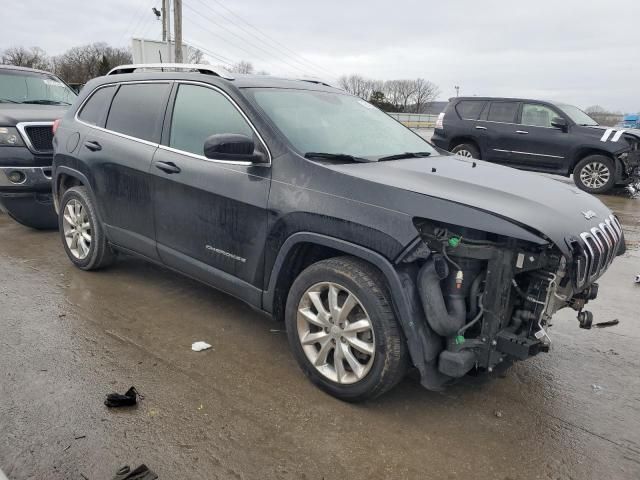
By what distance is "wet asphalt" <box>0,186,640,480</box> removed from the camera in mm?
2516

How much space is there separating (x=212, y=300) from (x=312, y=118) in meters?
1.80

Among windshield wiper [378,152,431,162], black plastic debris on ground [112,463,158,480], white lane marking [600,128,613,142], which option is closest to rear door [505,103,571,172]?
white lane marking [600,128,613,142]

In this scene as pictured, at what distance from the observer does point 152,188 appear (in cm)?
401

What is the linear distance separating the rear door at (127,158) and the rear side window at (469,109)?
9851 mm

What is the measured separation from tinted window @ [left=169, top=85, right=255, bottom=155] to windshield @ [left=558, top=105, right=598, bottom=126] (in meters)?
9.97

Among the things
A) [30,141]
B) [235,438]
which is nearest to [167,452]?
[235,438]

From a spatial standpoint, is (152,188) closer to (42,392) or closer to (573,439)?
(42,392)

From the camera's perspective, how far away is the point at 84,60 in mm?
68938

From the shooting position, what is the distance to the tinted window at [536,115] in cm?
1154

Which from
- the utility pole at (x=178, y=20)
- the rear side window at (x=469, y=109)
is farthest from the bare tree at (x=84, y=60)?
the rear side window at (x=469, y=109)

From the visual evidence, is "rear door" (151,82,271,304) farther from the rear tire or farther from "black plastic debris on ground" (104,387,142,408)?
the rear tire

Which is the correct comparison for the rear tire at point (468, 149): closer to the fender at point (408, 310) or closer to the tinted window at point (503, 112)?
the tinted window at point (503, 112)

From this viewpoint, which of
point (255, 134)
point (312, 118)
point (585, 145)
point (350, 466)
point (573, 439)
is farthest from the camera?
point (585, 145)

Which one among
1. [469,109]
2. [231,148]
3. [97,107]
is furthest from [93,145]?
[469,109]
